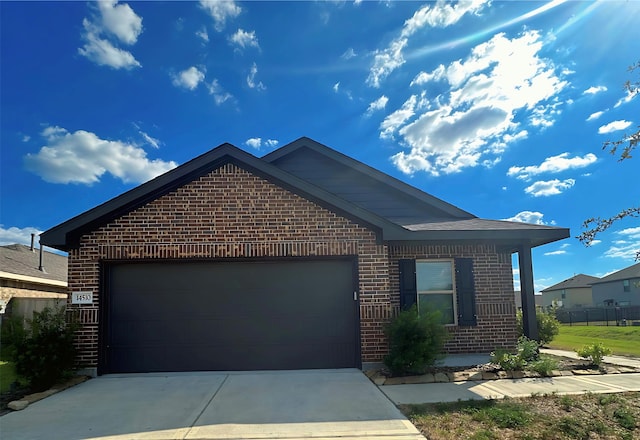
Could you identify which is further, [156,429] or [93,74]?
[93,74]

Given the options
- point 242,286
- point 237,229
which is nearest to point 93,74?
point 237,229

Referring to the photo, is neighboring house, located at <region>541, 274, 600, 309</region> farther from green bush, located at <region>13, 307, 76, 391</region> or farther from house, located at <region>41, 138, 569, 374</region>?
green bush, located at <region>13, 307, 76, 391</region>

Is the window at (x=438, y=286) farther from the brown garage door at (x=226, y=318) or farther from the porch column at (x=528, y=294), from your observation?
the brown garage door at (x=226, y=318)

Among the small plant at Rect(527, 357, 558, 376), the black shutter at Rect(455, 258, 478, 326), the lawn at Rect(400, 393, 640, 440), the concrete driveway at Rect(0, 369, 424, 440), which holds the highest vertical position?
the black shutter at Rect(455, 258, 478, 326)

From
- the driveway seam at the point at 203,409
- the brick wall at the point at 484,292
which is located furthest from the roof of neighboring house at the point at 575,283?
the driveway seam at the point at 203,409

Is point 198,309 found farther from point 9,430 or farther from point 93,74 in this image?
point 93,74

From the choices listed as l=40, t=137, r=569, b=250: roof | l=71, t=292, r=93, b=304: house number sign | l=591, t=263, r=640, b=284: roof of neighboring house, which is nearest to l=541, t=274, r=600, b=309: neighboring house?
l=591, t=263, r=640, b=284: roof of neighboring house

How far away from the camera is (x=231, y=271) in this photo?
9.13 metres

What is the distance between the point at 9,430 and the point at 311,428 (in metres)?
3.73

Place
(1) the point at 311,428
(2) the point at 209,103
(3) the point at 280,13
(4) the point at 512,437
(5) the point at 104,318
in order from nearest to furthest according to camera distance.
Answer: (4) the point at 512,437 < (1) the point at 311,428 < (5) the point at 104,318 < (3) the point at 280,13 < (2) the point at 209,103

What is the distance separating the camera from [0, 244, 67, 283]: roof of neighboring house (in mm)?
16281

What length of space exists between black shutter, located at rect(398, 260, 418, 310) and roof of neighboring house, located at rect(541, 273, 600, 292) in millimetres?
47860

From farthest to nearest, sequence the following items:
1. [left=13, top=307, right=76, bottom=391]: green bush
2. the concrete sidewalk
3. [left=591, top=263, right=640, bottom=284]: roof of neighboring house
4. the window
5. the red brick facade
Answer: [left=591, top=263, right=640, bottom=284]: roof of neighboring house < the window < the red brick facade < [left=13, top=307, right=76, bottom=391]: green bush < the concrete sidewalk

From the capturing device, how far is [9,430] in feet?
18.4
